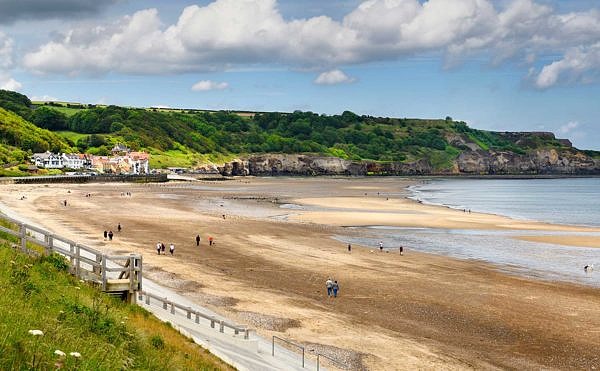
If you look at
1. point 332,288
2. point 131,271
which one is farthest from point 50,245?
point 332,288

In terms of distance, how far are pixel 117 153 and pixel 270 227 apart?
432 ft

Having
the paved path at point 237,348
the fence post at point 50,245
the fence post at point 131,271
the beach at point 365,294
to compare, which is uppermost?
the fence post at point 50,245

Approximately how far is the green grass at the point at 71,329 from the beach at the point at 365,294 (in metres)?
8.05

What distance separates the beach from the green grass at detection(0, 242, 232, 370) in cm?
805

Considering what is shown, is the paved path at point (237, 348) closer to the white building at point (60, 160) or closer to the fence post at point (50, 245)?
the fence post at point (50, 245)

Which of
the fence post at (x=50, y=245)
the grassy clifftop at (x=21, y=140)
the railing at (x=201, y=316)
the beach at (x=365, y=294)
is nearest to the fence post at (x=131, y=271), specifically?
the railing at (x=201, y=316)

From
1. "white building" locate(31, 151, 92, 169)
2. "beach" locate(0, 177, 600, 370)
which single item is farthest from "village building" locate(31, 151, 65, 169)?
"beach" locate(0, 177, 600, 370)

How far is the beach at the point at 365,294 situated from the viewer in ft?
74.6

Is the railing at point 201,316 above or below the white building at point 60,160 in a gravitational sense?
below

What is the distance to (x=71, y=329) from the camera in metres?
10.8

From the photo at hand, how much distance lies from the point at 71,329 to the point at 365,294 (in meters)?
22.5

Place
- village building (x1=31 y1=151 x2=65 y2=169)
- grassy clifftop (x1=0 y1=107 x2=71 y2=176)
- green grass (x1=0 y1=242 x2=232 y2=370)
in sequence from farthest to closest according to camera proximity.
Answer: village building (x1=31 y1=151 x2=65 y2=169) → grassy clifftop (x1=0 y1=107 x2=71 y2=176) → green grass (x1=0 y1=242 x2=232 y2=370)

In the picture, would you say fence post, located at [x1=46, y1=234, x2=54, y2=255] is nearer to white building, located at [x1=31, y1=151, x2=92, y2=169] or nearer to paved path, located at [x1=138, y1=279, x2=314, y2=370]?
paved path, located at [x1=138, y1=279, x2=314, y2=370]

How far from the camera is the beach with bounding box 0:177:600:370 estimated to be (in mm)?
22750
